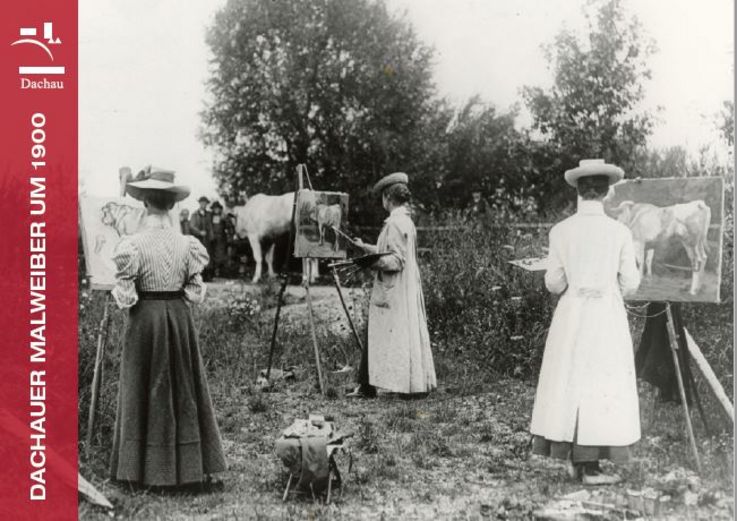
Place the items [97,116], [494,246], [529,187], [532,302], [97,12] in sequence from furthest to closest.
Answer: [529,187], [494,246], [532,302], [97,116], [97,12]

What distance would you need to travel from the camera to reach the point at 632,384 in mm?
4215

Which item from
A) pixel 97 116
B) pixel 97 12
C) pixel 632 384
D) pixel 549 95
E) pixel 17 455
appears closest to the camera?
pixel 17 455

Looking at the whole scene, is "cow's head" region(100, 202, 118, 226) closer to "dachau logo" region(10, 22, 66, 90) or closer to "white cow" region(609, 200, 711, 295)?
"dachau logo" region(10, 22, 66, 90)

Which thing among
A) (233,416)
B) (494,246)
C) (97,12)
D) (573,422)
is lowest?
(233,416)

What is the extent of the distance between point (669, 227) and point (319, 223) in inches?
122

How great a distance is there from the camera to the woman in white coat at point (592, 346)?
13.7 ft

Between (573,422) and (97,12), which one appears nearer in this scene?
(573,422)

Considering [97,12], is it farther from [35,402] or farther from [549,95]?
[549,95]

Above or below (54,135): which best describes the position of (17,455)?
below

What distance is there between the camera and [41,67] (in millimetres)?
4172

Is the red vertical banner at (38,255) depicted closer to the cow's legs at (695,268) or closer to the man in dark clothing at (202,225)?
the cow's legs at (695,268)

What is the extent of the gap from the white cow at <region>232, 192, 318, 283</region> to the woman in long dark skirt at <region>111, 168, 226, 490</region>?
9.17 meters

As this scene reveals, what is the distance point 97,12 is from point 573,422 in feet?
12.8

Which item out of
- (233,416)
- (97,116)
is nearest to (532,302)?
(233,416)
